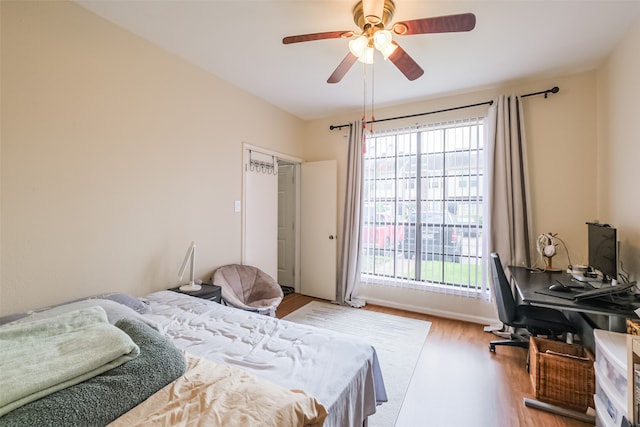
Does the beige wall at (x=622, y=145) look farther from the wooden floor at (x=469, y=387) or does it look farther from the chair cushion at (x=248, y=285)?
the chair cushion at (x=248, y=285)

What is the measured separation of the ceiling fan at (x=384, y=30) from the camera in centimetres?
147

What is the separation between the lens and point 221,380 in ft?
3.34

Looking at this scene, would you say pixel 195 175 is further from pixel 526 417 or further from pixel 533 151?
pixel 533 151

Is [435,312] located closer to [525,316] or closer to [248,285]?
[525,316]

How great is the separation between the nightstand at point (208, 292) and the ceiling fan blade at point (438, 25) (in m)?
2.38

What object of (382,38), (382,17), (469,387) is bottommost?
(469,387)

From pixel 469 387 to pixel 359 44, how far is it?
99.3 inches

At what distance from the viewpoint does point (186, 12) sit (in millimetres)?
1930

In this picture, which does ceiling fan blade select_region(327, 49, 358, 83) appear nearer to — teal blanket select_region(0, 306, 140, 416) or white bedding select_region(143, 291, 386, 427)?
white bedding select_region(143, 291, 386, 427)

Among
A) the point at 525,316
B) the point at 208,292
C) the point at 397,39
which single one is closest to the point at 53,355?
the point at 208,292

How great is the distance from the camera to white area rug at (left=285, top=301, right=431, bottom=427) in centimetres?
192

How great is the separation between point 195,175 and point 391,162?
7.81 feet

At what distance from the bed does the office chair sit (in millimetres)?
1508

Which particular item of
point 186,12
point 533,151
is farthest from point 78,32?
point 533,151
